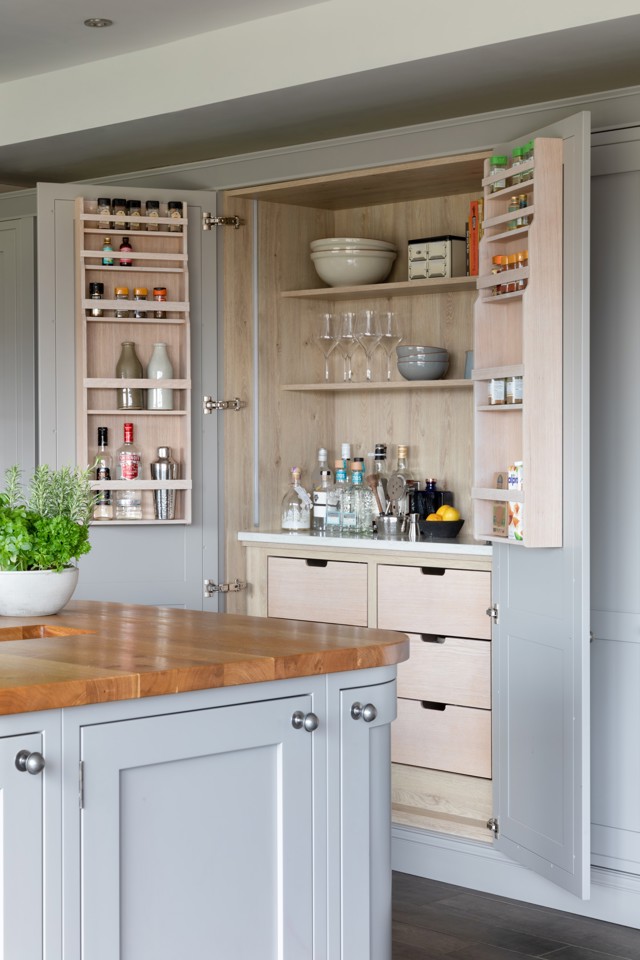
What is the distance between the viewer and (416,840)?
372 centimetres

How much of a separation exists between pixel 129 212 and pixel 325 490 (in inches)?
49.9

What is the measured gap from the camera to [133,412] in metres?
4.02

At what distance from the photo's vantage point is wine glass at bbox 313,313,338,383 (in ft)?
14.1

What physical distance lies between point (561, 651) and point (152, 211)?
215 centimetres

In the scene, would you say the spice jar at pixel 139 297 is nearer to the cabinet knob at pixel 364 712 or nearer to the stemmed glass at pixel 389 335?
the stemmed glass at pixel 389 335

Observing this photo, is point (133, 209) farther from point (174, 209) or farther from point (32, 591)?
point (32, 591)


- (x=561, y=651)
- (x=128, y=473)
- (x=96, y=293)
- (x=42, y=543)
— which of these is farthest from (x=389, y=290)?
(x=42, y=543)

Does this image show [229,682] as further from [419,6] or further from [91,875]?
[419,6]

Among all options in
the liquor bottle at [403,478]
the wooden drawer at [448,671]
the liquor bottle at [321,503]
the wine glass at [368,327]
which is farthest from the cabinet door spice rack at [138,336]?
the wooden drawer at [448,671]

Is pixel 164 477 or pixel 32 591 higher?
pixel 164 477

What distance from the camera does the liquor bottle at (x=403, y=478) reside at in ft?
13.6

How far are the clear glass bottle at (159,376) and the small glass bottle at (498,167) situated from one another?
137 centimetres

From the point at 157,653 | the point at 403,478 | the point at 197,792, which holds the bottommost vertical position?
the point at 197,792

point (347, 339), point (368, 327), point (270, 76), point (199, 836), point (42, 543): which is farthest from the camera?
point (347, 339)
